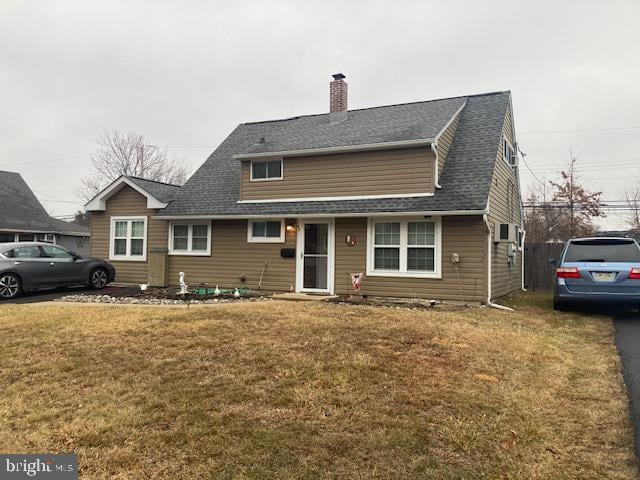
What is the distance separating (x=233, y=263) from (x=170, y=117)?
22676 millimetres

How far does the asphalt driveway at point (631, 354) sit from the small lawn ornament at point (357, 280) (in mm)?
5534

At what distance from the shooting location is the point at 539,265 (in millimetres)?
16016

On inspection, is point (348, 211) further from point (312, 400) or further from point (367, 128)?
point (312, 400)

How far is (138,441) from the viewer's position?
329 centimetres

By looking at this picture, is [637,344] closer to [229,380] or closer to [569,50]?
[229,380]

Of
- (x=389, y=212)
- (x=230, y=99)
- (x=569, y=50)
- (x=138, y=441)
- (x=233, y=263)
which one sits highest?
(x=230, y=99)

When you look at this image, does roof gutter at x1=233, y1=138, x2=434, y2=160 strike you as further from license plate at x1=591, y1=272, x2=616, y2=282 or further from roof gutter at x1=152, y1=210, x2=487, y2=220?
license plate at x1=591, y1=272, x2=616, y2=282

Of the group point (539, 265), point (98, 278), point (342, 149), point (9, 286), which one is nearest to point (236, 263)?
point (98, 278)

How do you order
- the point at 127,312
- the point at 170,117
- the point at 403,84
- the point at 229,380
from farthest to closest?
the point at 170,117
the point at 403,84
the point at 127,312
the point at 229,380

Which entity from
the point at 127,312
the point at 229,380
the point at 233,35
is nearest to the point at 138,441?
the point at 229,380

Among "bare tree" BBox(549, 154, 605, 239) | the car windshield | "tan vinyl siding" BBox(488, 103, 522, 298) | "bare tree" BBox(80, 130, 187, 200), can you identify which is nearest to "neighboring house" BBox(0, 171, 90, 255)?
"bare tree" BBox(80, 130, 187, 200)

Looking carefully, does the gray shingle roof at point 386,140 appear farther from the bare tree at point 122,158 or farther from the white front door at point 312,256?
the bare tree at point 122,158

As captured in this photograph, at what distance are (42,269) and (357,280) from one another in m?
8.27

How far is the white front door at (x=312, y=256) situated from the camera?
12.6 m
